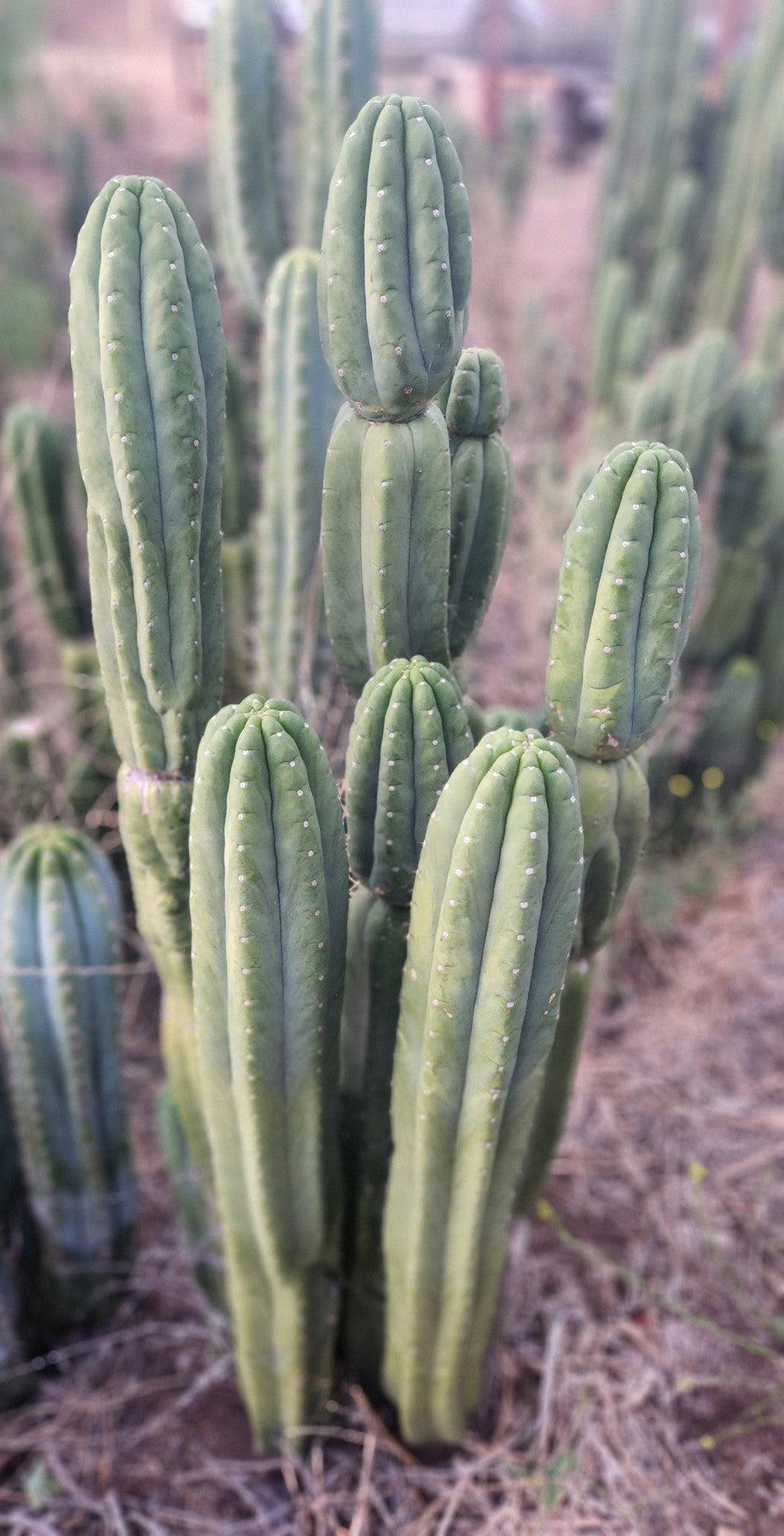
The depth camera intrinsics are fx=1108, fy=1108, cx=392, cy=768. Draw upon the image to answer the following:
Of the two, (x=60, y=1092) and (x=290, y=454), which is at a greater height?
(x=290, y=454)

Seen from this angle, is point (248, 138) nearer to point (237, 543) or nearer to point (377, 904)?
point (237, 543)

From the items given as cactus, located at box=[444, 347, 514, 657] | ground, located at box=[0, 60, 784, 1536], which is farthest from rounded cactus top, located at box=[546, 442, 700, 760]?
ground, located at box=[0, 60, 784, 1536]

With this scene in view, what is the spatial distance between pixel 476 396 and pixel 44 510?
5.15 feet

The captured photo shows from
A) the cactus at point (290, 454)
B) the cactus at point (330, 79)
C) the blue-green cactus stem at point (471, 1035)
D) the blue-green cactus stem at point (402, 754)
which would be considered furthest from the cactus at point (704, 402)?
the blue-green cactus stem at point (471, 1035)

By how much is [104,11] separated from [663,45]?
36.4ft

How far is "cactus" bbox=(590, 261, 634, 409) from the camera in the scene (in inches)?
186

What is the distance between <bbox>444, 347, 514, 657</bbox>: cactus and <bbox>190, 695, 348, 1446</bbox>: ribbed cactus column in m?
0.42

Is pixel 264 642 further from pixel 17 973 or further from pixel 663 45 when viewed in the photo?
pixel 663 45

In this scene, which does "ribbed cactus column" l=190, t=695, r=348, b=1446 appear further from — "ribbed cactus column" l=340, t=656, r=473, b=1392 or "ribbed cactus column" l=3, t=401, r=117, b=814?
"ribbed cactus column" l=3, t=401, r=117, b=814

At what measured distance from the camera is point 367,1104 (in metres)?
1.62

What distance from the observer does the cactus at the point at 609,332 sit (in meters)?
4.73

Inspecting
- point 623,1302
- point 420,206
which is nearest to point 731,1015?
point 623,1302

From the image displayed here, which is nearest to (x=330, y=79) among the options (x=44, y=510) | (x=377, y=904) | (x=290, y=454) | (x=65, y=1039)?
(x=290, y=454)

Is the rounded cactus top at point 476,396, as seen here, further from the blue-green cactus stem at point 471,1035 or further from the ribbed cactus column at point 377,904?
the blue-green cactus stem at point 471,1035
